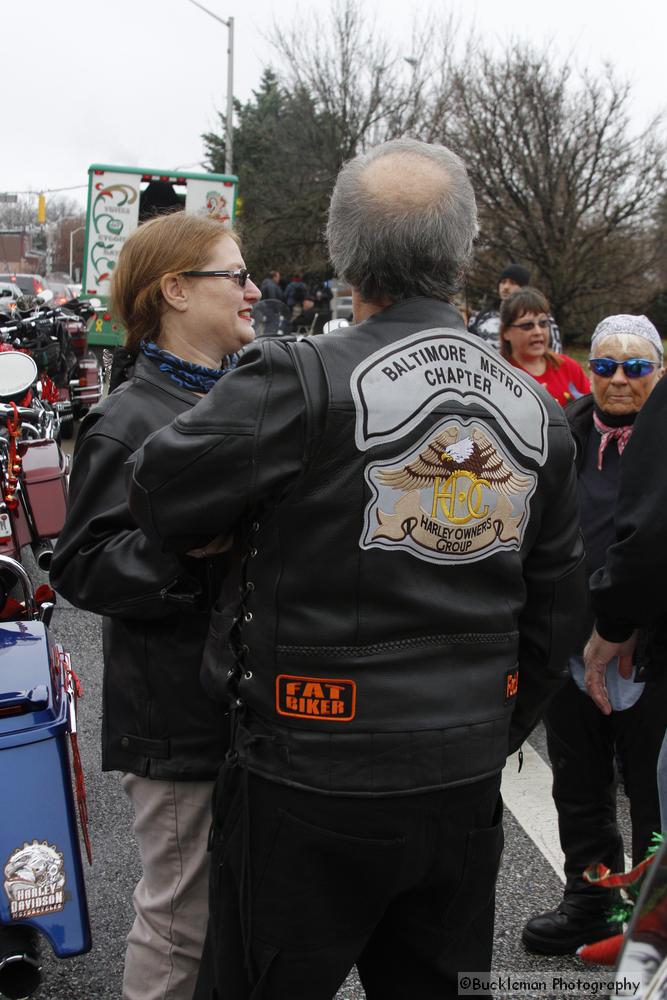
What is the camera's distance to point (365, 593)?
1.65 meters

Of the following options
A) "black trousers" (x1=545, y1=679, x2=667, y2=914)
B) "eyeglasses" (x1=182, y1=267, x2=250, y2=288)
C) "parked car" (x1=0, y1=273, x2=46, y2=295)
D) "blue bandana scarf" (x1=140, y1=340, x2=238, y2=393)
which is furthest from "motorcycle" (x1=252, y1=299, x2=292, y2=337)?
"parked car" (x1=0, y1=273, x2=46, y2=295)

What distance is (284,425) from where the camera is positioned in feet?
5.26

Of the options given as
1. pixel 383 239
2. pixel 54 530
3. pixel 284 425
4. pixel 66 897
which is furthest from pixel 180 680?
pixel 54 530

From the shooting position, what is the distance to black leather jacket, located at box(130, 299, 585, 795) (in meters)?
1.62

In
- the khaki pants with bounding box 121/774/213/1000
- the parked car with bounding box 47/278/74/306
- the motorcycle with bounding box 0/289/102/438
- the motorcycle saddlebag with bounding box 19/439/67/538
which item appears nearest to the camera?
the khaki pants with bounding box 121/774/213/1000

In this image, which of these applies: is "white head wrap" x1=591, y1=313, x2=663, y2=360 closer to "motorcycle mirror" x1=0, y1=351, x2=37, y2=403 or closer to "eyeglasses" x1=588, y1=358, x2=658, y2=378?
"eyeglasses" x1=588, y1=358, x2=658, y2=378

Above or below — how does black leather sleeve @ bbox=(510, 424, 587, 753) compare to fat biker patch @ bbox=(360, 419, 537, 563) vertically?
below

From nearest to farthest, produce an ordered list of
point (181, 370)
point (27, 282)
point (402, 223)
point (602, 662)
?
1. point (402, 223)
2. point (181, 370)
3. point (602, 662)
4. point (27, 282)

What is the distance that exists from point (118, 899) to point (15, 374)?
237cm

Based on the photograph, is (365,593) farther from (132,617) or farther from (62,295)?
(62,295)

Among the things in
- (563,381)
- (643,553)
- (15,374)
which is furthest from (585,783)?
(15,374)

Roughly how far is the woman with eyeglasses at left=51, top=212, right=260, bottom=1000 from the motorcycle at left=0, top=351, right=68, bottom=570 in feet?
2.25

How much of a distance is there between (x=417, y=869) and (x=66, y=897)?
92 centimetres

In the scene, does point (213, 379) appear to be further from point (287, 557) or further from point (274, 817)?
point (274, 817)
